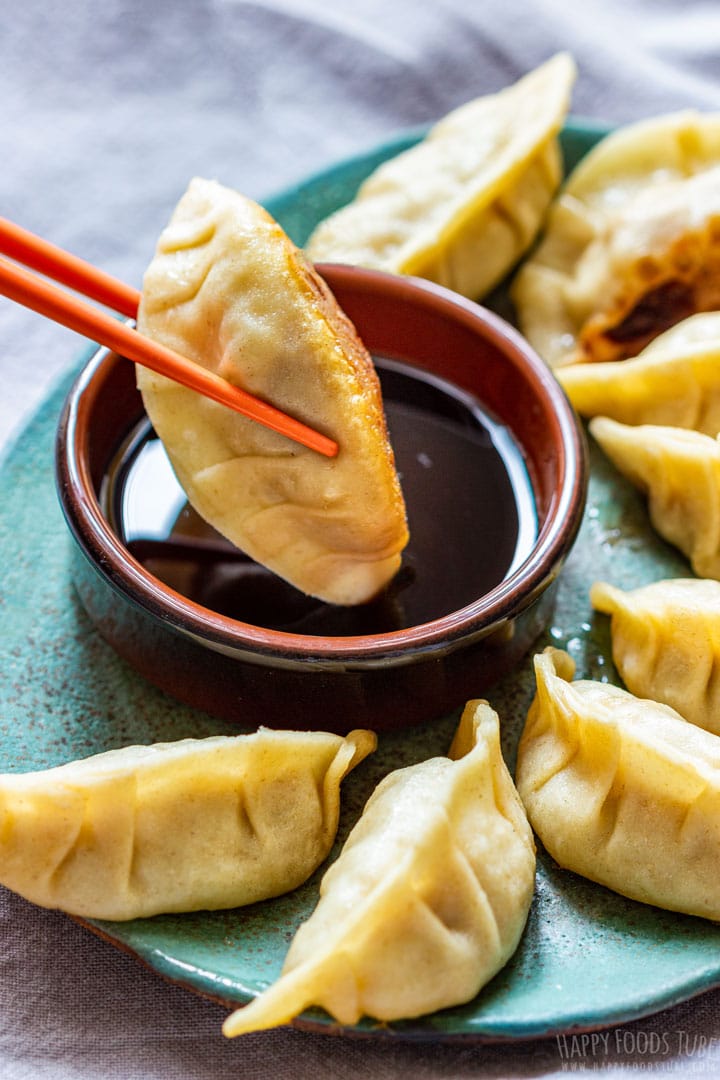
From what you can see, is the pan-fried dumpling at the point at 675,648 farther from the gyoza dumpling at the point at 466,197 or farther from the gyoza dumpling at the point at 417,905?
the gyoza dumpling at the point at 466,197

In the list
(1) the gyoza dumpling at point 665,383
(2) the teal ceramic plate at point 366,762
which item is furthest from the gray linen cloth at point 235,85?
(1) the gyoza dumpling at point 665,383

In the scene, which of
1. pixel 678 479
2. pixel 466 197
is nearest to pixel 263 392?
pixel 678 479

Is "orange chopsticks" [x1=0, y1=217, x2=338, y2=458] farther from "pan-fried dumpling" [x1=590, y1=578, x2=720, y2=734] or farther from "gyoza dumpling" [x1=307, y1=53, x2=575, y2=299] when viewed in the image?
"gyoza dumpling" [x1=307, y1=53, x2=575, y2=299]

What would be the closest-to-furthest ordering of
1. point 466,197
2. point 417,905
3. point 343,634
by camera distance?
point 417,905
point 343,634
point 466,197

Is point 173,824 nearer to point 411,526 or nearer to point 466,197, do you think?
point 411,526

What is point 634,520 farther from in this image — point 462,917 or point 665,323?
point 462,917

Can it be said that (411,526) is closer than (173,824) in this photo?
No
